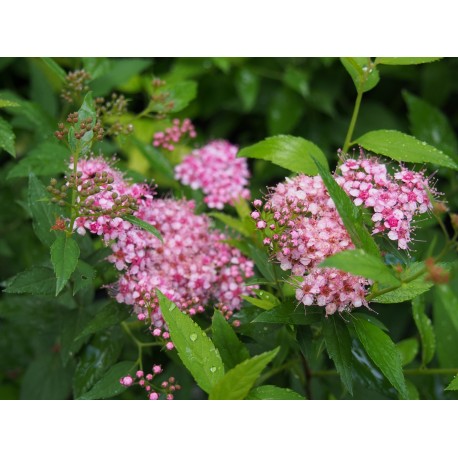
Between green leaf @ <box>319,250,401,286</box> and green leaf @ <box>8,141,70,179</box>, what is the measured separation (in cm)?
94

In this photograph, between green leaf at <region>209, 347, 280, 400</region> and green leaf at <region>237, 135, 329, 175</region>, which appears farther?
green leaf at <region>237, 135, 329, 175</region>

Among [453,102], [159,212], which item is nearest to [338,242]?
[159,212]

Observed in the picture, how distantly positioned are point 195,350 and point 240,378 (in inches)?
4.4

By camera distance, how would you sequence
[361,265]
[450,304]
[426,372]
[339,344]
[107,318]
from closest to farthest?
[361,265]
[339,344]
[107,318]
[426,372]
[450,304]

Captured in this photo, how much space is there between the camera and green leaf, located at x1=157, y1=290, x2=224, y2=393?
4.24 feet

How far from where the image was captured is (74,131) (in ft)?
4.60

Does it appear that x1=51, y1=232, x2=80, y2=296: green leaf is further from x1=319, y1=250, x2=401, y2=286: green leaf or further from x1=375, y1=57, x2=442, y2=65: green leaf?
x1=375, y1=57, x2=442, y2=65: green leaf

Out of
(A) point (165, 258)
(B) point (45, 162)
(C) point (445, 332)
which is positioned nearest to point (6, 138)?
(B) point (45, 162)

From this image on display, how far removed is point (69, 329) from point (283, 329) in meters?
0.55

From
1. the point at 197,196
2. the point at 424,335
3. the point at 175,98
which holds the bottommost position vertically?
the point at 424,335

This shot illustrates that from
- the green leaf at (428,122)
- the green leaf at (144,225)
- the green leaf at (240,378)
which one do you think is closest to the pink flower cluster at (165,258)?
the green leaf at (144,225)

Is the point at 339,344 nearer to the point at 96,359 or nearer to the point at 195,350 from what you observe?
the point at 195,350

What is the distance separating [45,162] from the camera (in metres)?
1.80

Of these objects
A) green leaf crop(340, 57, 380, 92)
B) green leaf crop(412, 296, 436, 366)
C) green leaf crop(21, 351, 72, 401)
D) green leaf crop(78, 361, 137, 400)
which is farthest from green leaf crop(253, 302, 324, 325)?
green leaf crop(21, 351, 72, 401)
